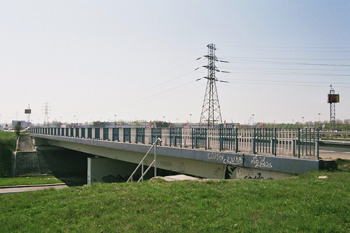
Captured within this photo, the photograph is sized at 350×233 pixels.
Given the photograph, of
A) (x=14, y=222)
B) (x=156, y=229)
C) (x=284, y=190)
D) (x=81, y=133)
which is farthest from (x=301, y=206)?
(x=81, y=133)

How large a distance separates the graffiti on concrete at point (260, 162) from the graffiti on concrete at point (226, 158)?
1.95ft

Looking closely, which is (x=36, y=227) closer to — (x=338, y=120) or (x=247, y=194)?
(x=247, y=194)

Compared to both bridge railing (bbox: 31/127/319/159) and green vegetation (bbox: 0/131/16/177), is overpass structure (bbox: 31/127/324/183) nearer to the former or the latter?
bridge railing (bbox: 31/127/319/159)

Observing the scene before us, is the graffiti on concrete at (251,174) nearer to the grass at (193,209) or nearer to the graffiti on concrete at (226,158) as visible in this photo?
the graffiti on concrete at (226,158)

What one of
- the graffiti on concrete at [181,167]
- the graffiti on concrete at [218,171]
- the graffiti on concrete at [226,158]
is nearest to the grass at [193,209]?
the graffiti on concrete at [226,158]

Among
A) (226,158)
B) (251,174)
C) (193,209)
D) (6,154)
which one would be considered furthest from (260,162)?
(6,154)

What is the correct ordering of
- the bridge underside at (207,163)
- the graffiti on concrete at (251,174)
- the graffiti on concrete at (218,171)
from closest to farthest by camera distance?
1. the bridge underside at (207,163)
2. the graffiti on concrete at (251,174)
3. the graffiti on concrete at (218,171)

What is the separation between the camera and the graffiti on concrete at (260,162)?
11.0 metres

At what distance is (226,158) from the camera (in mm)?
12586

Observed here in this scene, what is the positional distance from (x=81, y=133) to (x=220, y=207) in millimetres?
27757

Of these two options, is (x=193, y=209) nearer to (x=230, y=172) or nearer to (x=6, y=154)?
(x=230, y=172)

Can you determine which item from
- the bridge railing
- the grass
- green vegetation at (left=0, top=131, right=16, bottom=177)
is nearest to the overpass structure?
the bridge railing

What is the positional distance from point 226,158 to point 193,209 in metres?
6.14

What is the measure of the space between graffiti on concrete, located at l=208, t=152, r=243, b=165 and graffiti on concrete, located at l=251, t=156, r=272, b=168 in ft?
1.95
